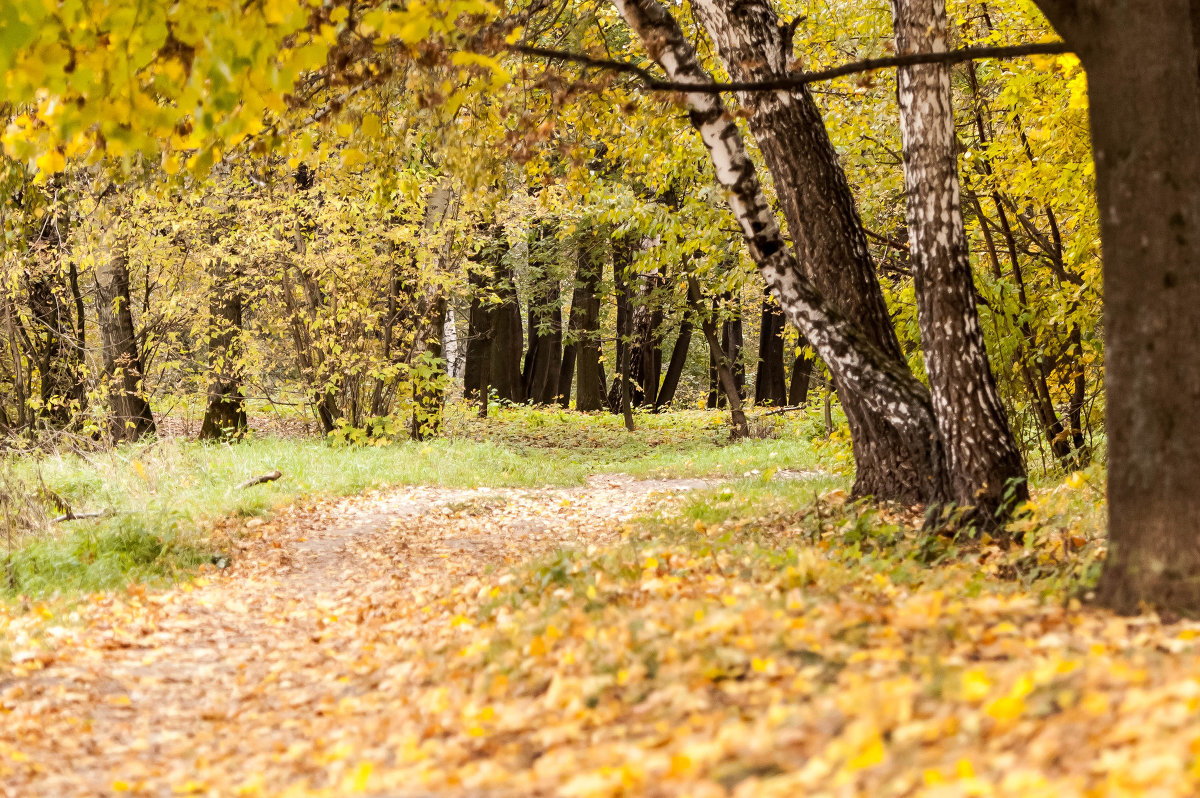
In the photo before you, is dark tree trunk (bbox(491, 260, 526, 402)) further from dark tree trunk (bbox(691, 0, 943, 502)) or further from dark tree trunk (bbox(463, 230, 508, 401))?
dark tree trunk (bbox(691, 0, 943, 502))

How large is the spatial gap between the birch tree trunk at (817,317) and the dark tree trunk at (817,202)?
29 mm

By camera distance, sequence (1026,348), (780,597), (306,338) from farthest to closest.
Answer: (306,338) → (1026,348) → (780,597)

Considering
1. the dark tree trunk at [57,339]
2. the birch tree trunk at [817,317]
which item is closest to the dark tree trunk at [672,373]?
the dark tree trunk at [57,339]

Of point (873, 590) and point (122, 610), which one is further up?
point (873, 590)

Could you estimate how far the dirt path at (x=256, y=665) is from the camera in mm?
3771

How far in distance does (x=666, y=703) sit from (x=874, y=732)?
0.92 m

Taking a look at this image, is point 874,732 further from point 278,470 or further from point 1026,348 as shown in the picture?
point 278,470

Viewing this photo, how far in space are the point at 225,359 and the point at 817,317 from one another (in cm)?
1199

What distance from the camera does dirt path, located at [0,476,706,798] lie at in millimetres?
3771

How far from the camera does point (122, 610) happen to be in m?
6.57

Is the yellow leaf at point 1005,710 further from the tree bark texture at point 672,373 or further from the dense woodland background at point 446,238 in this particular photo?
the tree bark texture at point 672,373

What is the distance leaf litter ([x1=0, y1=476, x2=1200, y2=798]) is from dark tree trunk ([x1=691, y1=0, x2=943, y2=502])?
809mm

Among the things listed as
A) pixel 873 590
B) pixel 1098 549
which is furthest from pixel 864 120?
pixel 873 590

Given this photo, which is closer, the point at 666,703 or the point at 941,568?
the point at 666,703
